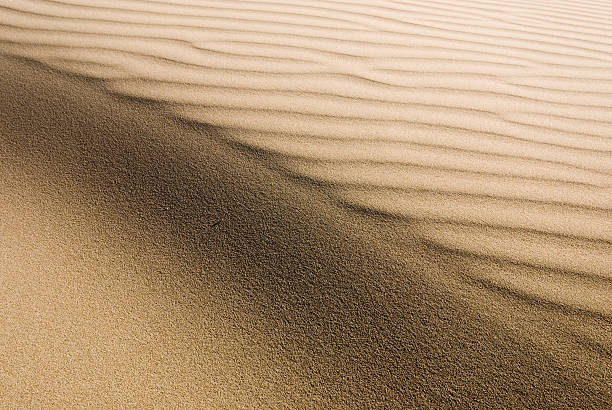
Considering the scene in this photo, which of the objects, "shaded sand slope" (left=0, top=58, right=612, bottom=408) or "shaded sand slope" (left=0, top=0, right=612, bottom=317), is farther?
"shaded sand slope" (left=0, top=0, right=612, bottom=317)

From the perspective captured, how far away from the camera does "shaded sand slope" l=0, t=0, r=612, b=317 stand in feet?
4.19

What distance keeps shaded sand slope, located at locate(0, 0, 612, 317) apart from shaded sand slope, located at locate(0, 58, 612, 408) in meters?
0.15

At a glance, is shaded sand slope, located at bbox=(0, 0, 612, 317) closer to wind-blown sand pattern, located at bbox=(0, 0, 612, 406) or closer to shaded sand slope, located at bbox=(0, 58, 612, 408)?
wind-blown sand pattern, located at bbox=(0, 0, 612, 406)

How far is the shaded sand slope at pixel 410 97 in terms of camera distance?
128 cm

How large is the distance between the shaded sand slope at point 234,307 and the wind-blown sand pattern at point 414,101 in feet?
0.37

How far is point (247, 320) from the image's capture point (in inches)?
37.7

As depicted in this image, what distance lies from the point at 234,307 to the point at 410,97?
123 cm

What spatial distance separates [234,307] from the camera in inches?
38.6

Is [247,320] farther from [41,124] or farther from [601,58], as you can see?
[601,58]

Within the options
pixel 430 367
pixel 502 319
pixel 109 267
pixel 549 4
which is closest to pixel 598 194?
pixel 502 319

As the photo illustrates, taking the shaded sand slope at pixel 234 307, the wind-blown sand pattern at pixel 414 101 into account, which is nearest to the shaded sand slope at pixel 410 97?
the wind-blown sand pattern at pixel 414 101

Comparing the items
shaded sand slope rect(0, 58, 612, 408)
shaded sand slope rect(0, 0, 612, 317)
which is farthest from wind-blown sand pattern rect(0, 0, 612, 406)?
shaded sand slope rect(0, 58, 612, 408)

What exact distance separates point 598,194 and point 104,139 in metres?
1.44

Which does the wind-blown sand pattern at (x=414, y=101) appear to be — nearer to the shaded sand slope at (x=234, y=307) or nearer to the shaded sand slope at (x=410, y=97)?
the shaded sand slope at (x=410, y=97)
